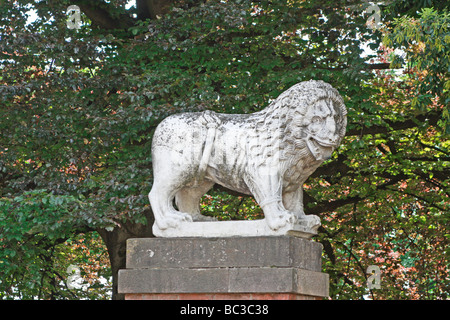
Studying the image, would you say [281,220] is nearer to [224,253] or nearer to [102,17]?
[224,253]

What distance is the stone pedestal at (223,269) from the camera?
566 cm

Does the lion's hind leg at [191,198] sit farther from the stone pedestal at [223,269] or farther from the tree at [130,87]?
the tree at [130,87]

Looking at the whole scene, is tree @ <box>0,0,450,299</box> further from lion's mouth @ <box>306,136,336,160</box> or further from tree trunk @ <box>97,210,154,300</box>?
lion's mouth @ <box>306,136,336,160</box>

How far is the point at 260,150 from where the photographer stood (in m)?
5.92

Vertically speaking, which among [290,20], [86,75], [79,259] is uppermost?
[290,20]

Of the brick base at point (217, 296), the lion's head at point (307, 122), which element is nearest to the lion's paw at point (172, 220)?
the brick base at point (217, 296)

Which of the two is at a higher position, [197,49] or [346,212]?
[197,49]

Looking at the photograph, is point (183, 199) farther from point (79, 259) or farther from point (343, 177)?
point (79, 259)

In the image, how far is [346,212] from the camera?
12414 mm

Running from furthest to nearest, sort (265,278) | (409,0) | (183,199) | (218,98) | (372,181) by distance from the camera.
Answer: (372,181) → (218,98) → (409,0) → (183,199) → (265,278)

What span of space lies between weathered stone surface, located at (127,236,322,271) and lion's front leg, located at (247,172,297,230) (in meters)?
0.14

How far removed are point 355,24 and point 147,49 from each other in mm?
2741

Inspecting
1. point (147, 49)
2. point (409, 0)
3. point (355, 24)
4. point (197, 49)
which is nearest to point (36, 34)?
point (147, 49)

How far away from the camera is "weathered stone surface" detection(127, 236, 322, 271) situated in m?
5.70
